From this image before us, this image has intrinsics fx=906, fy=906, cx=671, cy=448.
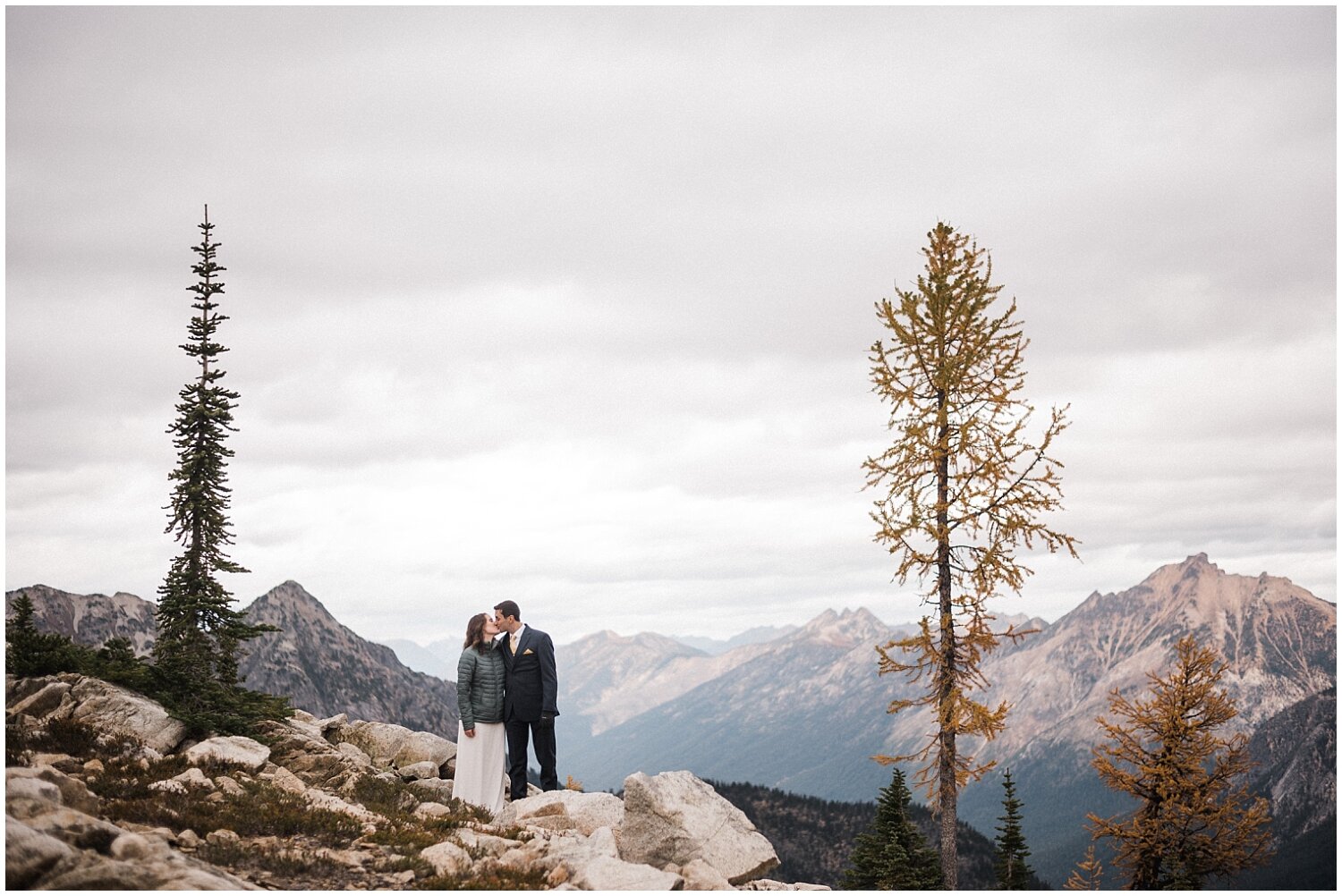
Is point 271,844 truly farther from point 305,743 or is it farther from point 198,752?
point 305,743

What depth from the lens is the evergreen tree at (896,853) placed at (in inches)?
1873

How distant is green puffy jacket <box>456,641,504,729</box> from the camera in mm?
18141

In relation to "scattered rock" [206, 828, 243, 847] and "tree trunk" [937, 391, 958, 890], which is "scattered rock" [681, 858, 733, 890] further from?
"tree trunk" [937, 391, 958, 890]

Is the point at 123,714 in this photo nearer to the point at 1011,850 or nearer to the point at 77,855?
the point at 77,855

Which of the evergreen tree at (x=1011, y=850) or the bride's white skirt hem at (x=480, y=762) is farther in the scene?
the evergreen tree at (x=1011, y=850)

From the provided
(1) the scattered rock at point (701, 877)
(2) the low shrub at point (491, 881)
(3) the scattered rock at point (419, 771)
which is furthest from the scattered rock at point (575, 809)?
(3) the scattered rock at point (419, 771)

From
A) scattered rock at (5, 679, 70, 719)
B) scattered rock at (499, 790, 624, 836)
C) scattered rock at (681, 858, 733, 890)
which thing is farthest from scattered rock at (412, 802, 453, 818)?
scattered rock at (5, 679, 70, 719)

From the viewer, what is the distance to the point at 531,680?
18.2 metres

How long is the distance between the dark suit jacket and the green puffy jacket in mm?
211

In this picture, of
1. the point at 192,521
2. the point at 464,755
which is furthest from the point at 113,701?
the point at 464,755

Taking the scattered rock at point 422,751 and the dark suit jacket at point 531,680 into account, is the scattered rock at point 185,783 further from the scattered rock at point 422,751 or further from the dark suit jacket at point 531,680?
the scattered rock at point 422,751

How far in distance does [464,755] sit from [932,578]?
40.9ft

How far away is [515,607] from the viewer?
18281mm

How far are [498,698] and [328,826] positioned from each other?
186 inches
